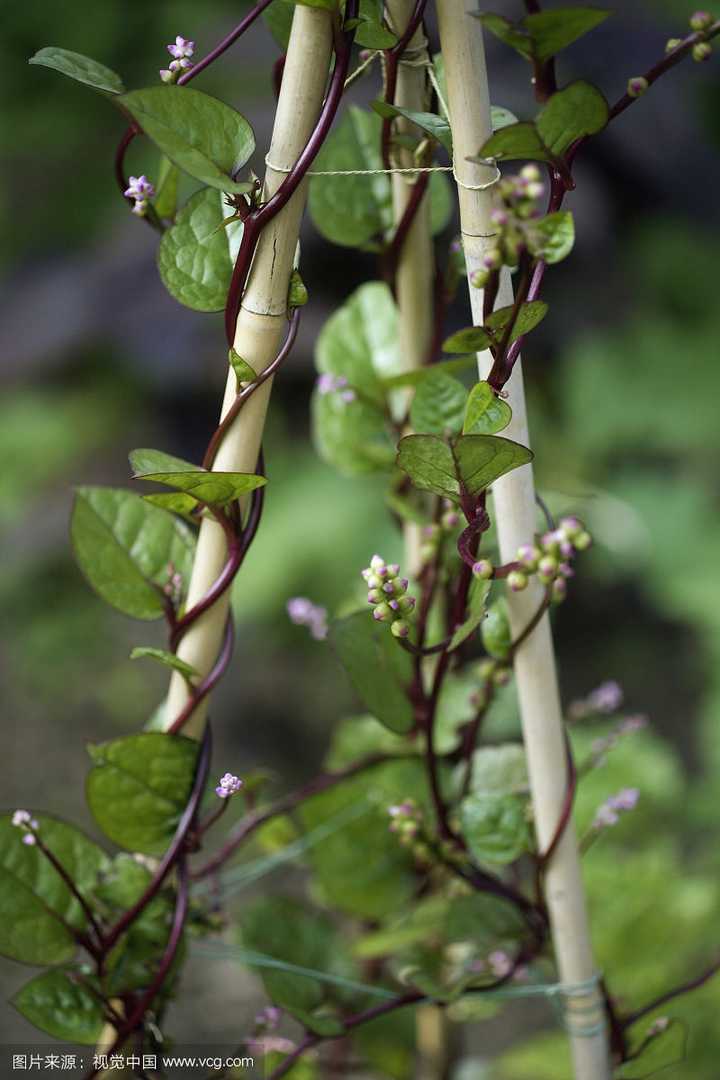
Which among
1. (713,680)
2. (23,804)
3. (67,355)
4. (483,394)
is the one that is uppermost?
(67,355)

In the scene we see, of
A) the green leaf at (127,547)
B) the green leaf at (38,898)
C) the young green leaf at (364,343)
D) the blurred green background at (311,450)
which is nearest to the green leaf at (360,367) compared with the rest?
the young green leaf at (364,343)

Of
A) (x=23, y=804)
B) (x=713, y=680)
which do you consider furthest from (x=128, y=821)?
(x=713, y=680)

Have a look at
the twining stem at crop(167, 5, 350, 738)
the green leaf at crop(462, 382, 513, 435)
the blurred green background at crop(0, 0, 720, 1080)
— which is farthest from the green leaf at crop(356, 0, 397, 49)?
the blurred green background at crop(0, 0, 720, 1080)

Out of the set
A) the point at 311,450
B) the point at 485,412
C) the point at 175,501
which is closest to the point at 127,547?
the point at 175,501

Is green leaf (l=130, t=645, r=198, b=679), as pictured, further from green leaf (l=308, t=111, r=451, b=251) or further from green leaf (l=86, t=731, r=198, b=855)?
green leaf (l=308, t=111, r=451, b=251)

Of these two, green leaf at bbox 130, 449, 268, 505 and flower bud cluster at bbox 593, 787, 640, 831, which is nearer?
green leaf at bbox 130, 449, 268, 505

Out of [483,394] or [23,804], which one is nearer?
[483,394]

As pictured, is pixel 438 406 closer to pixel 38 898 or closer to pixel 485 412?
pixel 485 412

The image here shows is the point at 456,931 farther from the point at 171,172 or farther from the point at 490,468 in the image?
the point at 171,172

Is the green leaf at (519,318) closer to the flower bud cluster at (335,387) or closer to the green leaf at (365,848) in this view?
the flower bud cluster at (335,387)
